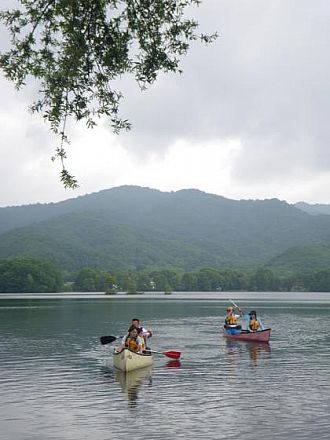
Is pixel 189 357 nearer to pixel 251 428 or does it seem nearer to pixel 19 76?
pixel 251 428

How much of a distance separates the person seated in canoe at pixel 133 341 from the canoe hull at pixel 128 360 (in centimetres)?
67

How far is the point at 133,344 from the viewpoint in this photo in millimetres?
37875

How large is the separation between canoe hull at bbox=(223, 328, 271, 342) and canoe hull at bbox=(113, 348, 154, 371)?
59.8ft

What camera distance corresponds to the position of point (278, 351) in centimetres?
4750

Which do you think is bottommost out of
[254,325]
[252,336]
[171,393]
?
[171,393]

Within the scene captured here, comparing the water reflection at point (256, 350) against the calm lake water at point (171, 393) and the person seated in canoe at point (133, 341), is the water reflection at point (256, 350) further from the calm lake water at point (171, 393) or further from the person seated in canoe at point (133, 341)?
the person seated in canoe at point (133, 341)

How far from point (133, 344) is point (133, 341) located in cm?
21

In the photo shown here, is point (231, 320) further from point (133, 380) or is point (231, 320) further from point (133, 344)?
point (133, 380)

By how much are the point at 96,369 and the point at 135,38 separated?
26138 mm

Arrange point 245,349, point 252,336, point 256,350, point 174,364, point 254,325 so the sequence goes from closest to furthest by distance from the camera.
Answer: point 174,364, point 256,350, point 245,349, point 252,336, point 254,325

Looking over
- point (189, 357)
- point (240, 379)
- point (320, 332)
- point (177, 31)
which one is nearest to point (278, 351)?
point (189, 357)

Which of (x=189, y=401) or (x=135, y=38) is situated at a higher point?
(x=135, y=38)

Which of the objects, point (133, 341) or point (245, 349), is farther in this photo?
point (245, 349)

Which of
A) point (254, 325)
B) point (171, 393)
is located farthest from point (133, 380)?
point (254, 325)
